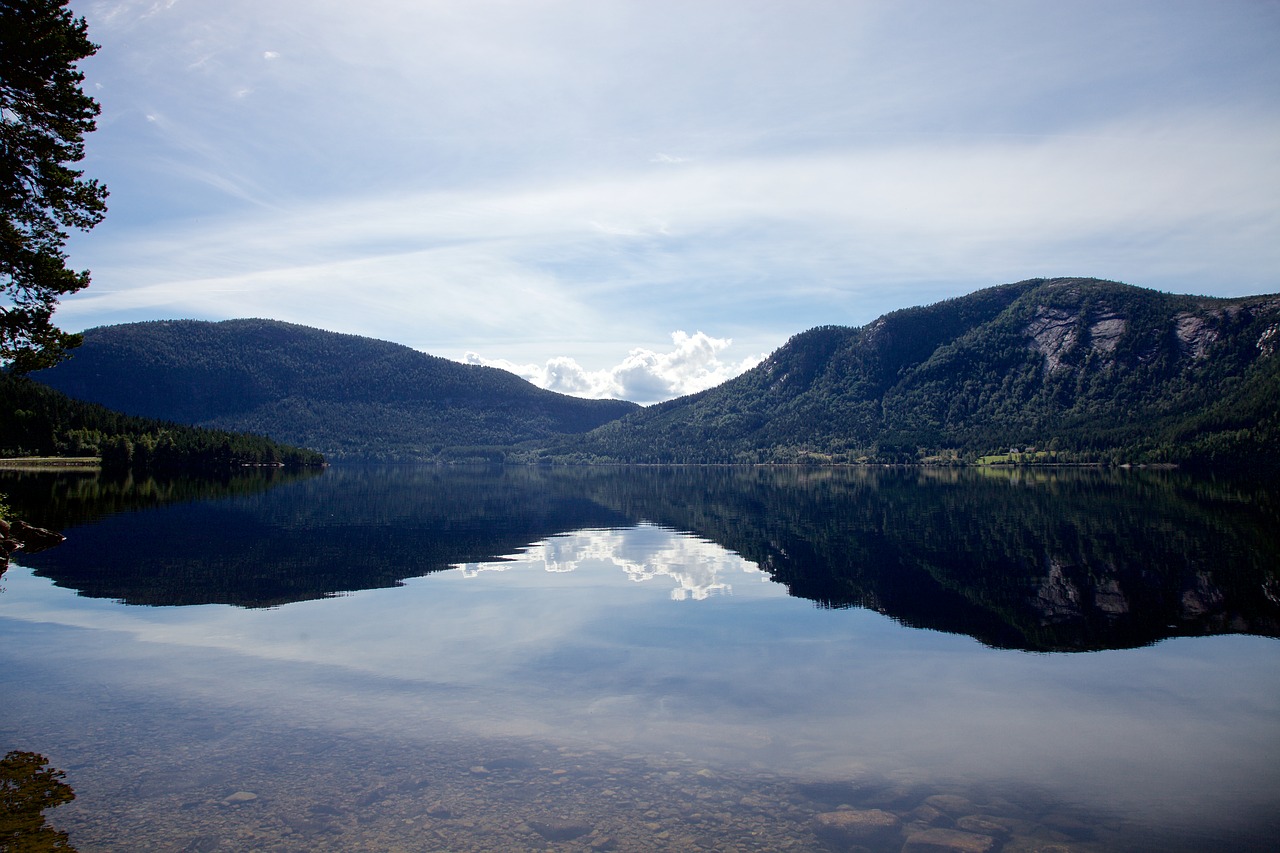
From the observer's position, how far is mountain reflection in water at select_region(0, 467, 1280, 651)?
3041cm

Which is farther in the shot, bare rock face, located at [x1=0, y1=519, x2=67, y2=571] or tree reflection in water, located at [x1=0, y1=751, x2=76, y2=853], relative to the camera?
bare rock face, located at [x1=0, y1=519, x2=67, y2=571]

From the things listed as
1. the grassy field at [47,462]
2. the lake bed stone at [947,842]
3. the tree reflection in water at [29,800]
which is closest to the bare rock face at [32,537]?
the tree reflection in water at [29,800]

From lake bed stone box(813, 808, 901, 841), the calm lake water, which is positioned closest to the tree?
the calm lake water

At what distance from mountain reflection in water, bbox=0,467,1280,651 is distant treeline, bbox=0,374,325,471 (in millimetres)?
57089

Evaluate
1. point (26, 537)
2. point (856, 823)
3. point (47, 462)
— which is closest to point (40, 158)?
point (26, 537)

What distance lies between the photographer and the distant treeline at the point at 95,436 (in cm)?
13329

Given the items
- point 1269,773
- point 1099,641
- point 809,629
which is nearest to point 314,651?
point 809,629

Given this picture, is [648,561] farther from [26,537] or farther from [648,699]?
[26,537]

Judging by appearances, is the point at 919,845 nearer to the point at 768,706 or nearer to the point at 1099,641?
the point at 768,706

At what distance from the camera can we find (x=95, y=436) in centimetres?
14688

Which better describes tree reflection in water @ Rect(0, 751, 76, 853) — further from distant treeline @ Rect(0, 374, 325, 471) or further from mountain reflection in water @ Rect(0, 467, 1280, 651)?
distant treeline @ Rect(0, 374, 325, 471)

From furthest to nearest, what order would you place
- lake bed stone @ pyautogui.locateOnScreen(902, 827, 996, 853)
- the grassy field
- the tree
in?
1. the grassy field
2. the tree
3. lake bed stone @ pyautogui.locateOnScreen(902, 827, 996, 853)

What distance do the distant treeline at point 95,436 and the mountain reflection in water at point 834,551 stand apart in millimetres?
57089

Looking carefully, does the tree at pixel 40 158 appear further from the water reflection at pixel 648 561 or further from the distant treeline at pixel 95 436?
the distant treeline at pixel 95 436
